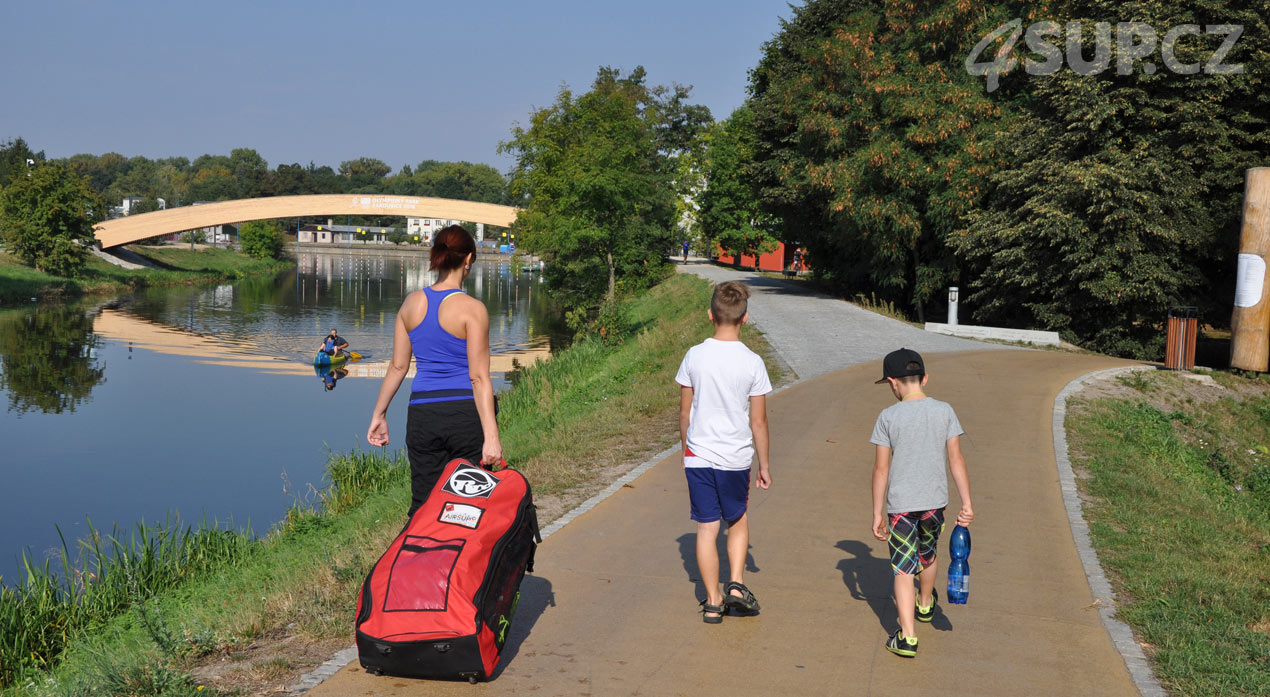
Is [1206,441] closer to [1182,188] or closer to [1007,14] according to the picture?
[1182,188]

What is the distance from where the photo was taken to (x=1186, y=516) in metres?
8.55

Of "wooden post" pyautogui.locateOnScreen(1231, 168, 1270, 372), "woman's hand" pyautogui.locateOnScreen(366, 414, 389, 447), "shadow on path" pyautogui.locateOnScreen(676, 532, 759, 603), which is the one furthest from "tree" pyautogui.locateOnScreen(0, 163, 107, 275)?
"woman's hand" pyautogui.locateOnScreen(366, 414, 389, 447)

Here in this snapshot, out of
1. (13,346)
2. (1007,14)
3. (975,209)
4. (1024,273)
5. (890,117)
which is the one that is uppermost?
(1007,14)

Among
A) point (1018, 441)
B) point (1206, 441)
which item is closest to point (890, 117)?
point (1206, 441)

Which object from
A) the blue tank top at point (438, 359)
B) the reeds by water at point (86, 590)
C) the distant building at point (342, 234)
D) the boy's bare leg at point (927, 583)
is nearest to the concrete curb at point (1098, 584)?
the boy's bare leg at point (927, 583)

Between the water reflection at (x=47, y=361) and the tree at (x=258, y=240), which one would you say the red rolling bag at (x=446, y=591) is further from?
the tree at (x=258, y=240)

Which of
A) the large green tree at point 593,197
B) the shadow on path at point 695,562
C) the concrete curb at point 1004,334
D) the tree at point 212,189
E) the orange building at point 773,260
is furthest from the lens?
the tree at point 212,189

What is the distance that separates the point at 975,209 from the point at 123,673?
2421 centimetres

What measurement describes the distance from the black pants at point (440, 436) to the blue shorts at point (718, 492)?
115 centimetres

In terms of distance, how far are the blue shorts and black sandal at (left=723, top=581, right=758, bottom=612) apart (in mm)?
465

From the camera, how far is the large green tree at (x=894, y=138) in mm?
25812

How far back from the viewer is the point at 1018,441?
11.2 meters

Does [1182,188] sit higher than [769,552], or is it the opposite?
[1182,188]

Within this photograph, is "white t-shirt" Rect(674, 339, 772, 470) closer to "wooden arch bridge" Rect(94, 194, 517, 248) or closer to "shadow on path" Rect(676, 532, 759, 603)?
"shadow on path" Rect(676, 532, 759, 603)
